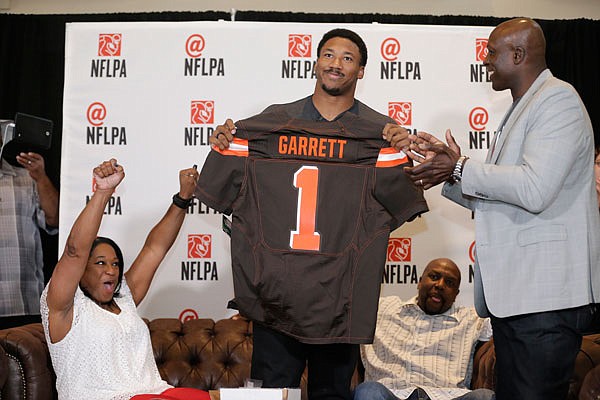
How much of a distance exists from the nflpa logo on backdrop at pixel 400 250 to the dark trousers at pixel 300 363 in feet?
6.33

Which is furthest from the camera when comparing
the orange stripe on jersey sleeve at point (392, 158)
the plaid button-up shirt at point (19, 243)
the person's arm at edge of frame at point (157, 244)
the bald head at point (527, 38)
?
the plaid button-up shirt at point (19, 243)

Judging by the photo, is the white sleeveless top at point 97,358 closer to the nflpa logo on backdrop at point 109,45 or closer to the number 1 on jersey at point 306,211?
the number 1 on jersey at point 306,211

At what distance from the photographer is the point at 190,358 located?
13.1 ft

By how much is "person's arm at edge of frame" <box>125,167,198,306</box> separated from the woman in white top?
0.73 feet

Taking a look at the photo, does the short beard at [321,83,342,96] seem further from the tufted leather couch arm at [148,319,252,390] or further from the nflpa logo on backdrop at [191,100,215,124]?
the nflpa logo on backdrop at [191,100,215,124]

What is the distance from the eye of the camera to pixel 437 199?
16.8 feet

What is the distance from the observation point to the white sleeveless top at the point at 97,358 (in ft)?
10.7

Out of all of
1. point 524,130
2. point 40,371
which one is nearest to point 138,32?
point 40,371

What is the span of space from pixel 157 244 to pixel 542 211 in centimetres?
185

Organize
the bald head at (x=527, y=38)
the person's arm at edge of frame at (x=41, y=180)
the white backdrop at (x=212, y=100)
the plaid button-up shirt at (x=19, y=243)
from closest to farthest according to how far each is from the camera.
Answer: the bald head at (x=527, y=38) → the white backdrop at (x=212, y=100) → the plaid button-up shirt at (x=19, y=243) → the person's arm at edge of frame at (x=41, y=180)

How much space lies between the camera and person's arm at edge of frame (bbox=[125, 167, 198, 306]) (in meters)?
3.66

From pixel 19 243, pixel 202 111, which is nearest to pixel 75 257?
pixel 202 111

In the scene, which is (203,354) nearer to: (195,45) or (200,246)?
(200,246)

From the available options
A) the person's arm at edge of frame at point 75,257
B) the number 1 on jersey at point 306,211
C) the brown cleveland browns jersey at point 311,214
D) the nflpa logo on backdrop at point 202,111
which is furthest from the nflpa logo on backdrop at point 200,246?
the number 1 on jersey at point 306,211
